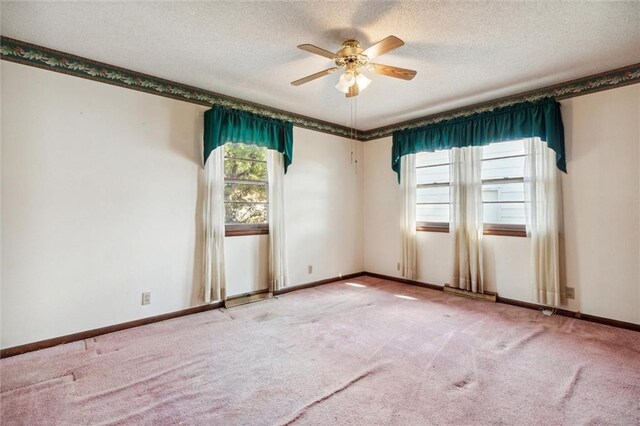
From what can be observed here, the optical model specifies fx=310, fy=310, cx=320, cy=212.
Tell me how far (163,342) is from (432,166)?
13.4 feet

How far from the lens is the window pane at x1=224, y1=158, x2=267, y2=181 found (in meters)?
3.93

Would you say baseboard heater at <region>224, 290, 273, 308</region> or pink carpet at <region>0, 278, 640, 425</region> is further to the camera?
baseboard heater at <region>224, 290, 273, 308</region>

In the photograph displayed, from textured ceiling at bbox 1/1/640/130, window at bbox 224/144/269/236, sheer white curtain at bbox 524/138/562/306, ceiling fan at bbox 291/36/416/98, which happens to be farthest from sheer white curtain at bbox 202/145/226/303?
sheer white curtain at bbox 524/138/562/306

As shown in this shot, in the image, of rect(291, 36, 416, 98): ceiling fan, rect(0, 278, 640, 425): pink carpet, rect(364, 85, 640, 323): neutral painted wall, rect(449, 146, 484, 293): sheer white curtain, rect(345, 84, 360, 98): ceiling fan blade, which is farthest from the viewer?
rect(449, 146, 484, 293): sheer white curtain

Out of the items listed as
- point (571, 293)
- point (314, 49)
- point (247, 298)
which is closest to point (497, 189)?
point (571, 293)

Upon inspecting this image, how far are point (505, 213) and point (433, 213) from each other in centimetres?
97

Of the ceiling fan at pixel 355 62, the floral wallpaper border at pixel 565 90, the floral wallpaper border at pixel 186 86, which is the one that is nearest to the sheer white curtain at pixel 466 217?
the floral wallpaper border at pixel 565 90

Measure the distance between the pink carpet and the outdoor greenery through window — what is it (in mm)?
1274

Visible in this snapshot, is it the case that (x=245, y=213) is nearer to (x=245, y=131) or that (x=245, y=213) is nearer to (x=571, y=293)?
(x=245, y=131)

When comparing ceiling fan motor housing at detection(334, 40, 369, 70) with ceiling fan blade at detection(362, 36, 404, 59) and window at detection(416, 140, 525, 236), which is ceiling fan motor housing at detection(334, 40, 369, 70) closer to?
ceiling fan blade at detection(362, 36, 404, 59)

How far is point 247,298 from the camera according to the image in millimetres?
3945

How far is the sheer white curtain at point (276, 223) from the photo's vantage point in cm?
414

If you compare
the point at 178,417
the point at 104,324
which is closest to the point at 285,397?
the point at 178,417

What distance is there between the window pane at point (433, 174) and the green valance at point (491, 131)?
12.0 inches
